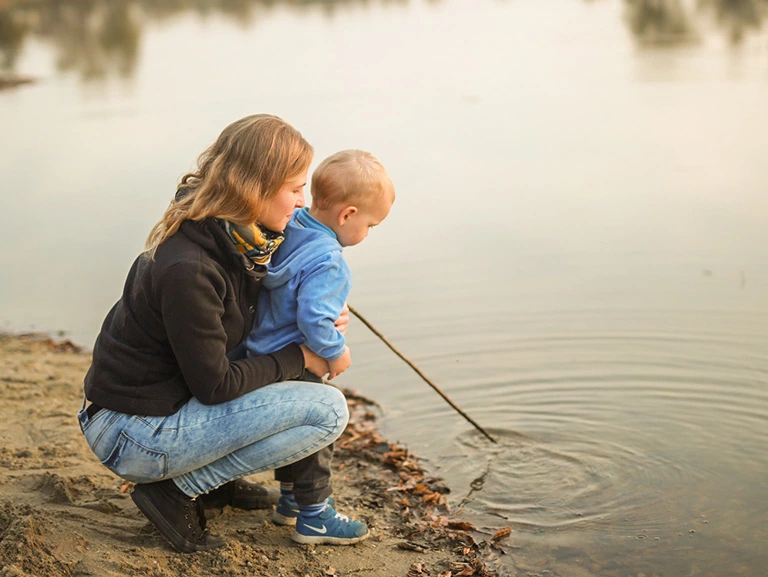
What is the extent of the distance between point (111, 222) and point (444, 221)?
359 cm

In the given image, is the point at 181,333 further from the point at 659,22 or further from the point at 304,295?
the point at 659,22

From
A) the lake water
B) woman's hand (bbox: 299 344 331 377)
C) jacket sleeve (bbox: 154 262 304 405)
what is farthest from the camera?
the lake water

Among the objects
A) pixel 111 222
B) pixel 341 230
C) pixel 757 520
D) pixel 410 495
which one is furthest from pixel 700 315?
pixel 111 222

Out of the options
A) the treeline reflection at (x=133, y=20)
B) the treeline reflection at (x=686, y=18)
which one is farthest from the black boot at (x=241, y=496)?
the treeline reflection at (x=133, y=20)

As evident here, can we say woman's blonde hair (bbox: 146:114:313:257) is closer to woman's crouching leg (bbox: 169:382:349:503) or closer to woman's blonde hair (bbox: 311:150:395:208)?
woman's blonde hair (bbox: 311:150:395:208)

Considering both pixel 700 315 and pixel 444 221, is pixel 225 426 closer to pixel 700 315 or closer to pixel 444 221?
pixel 700 315

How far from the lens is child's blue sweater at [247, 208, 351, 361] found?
3.45 meters

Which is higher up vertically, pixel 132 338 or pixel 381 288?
pixel 132 338

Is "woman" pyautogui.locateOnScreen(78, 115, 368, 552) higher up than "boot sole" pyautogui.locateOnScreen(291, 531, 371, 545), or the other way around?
"woman" pyautogui.locateOnScreen(78, 115, 368, 552)

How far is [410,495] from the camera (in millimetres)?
4551

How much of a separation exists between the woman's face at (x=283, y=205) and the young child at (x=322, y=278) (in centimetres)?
15

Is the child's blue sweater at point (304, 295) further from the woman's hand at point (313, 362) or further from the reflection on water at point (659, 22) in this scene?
the reflection on water at point (659, 22)

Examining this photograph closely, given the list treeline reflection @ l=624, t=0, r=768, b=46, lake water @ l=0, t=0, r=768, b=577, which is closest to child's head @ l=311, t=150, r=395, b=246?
lake water @ l=0, t=0, r=768, b=577

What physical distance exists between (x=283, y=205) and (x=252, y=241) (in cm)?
18
